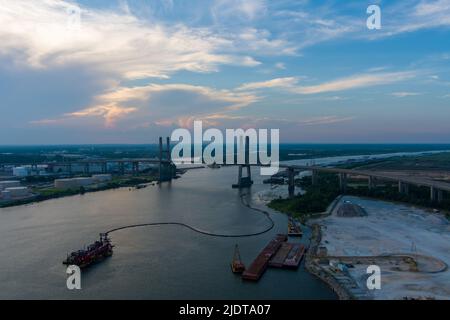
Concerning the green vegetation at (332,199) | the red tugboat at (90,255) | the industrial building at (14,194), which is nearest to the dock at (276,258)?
the red tugboat at (90,255)

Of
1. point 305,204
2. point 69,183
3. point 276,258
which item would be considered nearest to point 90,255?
point 276,258

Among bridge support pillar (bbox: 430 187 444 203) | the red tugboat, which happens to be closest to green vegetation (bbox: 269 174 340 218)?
bridge support pillar (bbox: 430 187 444 203)

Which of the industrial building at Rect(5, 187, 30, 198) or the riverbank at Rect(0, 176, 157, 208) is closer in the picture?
the riverbank at Rect(0, 176, 157, 208)

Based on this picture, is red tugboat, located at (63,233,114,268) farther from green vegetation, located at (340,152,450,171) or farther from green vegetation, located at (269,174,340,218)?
green vegetation, located at (340,152,450,171)

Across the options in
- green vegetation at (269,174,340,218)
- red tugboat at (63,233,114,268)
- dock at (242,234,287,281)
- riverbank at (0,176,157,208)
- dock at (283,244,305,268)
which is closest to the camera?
dock at (242,234,287,281)

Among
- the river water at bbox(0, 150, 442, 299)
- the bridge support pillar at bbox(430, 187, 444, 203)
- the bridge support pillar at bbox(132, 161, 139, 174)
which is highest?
the bridge support pillar at bbox(132, 161, 139, 174)

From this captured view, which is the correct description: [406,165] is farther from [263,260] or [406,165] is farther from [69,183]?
[263,260]

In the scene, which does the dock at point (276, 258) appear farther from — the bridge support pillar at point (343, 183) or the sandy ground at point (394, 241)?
the bridge support pillar at point (343, 183)
